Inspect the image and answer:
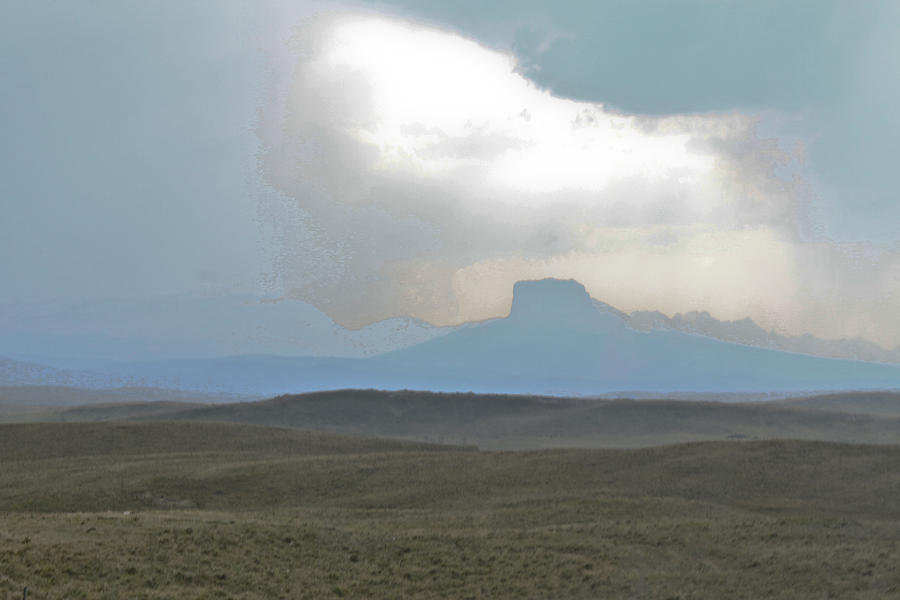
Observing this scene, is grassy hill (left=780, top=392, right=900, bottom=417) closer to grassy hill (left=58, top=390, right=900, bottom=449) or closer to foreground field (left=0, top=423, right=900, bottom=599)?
grassy hill (left=58, top=390, right=900, bottom=449)

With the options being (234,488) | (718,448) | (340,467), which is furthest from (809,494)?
(234,488)

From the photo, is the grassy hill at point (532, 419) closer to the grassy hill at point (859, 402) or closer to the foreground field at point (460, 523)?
the grassy hill at point (859, 402)

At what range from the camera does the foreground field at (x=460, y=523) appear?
2134 cm

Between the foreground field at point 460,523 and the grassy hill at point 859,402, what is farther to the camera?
the grassy hill at point 859,402

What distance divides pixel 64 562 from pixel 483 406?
→ 87277 millimetres

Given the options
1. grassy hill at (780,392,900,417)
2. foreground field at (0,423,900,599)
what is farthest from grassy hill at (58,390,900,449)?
foreground field at (0,423,900,599)

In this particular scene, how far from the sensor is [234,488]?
131 feet

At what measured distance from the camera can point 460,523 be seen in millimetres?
30500

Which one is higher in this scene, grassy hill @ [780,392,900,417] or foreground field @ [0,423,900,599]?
grassy hill @ [780,392,900,417]

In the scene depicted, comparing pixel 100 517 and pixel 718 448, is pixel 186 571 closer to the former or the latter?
pixel 100 517

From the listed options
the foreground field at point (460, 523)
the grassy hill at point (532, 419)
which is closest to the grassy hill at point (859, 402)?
the grassy hill at point (532, 419)

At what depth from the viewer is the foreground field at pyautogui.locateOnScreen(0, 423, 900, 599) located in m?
21.3

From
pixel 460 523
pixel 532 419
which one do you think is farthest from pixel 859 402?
pixel 460 523

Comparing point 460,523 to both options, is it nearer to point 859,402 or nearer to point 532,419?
Result: point 532,419
